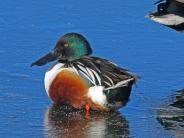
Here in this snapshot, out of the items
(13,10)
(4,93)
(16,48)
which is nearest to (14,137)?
(4,93)

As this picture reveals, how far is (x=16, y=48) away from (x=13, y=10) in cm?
176

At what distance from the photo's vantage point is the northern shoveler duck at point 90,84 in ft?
23.5

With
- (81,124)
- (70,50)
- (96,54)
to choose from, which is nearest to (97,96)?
(81,124)

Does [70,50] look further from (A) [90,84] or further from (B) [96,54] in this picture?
(B) [96,54]

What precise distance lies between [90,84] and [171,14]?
5.87 feet

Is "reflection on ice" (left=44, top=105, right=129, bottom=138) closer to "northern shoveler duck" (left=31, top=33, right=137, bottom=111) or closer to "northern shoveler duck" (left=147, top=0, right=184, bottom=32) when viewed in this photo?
"northern shoveler duck" (left=31, top=33, right=137, bottom=111)

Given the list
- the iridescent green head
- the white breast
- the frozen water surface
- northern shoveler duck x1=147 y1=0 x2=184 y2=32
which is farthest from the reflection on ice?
northern shoveler duck x1=147 y1=0 x2=184 y2=32

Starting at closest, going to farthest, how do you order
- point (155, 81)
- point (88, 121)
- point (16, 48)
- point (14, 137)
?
point (14, 137) → point (88, 121) → point (155, 81) → point (16, 48)

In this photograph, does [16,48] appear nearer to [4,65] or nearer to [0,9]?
[4,65]

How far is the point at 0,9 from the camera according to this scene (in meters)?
10.6

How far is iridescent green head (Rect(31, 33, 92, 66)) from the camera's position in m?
7.60

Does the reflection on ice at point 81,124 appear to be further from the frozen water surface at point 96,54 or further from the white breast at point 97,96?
the white breast at point 97,96

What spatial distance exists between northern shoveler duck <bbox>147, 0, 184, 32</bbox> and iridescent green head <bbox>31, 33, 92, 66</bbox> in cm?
116

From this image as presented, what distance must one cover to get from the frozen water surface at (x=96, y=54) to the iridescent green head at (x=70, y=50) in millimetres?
349
